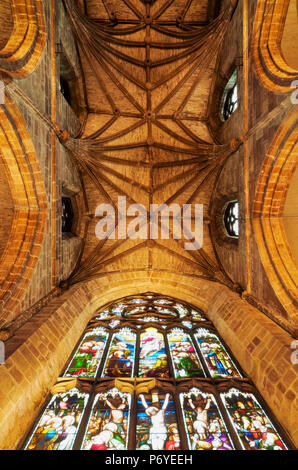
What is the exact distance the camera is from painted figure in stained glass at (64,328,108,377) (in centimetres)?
545

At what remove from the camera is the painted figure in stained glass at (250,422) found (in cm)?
387

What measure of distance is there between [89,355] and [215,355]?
2.86 meters

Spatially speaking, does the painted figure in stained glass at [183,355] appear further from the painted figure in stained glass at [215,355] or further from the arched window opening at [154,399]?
the painted figure in stained glass at [215,355]

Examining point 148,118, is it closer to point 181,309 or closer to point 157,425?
point 181,309

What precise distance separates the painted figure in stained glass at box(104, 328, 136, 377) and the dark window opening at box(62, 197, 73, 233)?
4243mm

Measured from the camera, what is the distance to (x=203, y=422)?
4.17 m

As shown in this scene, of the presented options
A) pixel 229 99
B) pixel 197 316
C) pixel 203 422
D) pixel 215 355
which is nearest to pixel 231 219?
pixel 197 316

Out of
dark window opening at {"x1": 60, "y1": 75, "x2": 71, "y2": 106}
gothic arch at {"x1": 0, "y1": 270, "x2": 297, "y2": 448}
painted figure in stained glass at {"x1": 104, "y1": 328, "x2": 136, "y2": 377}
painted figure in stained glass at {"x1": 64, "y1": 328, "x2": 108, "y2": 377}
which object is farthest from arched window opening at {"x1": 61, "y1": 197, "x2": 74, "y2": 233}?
painted figure in stained glass at {"x1": 104, "y1": 328, "x2": 136, "y2": 377}

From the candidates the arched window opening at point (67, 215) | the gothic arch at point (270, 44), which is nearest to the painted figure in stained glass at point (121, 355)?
the arched window opening at point (67, 215)

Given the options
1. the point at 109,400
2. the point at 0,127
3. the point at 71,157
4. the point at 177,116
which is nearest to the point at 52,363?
the point at 109,400

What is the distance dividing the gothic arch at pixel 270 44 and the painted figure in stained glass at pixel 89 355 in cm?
668

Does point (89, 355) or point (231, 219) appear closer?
point (89, 355)

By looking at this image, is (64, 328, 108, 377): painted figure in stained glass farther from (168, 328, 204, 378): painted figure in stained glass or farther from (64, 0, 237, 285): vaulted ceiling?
(64, 0, 237, 285): vaulted ceiling

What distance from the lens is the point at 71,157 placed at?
8109mm
